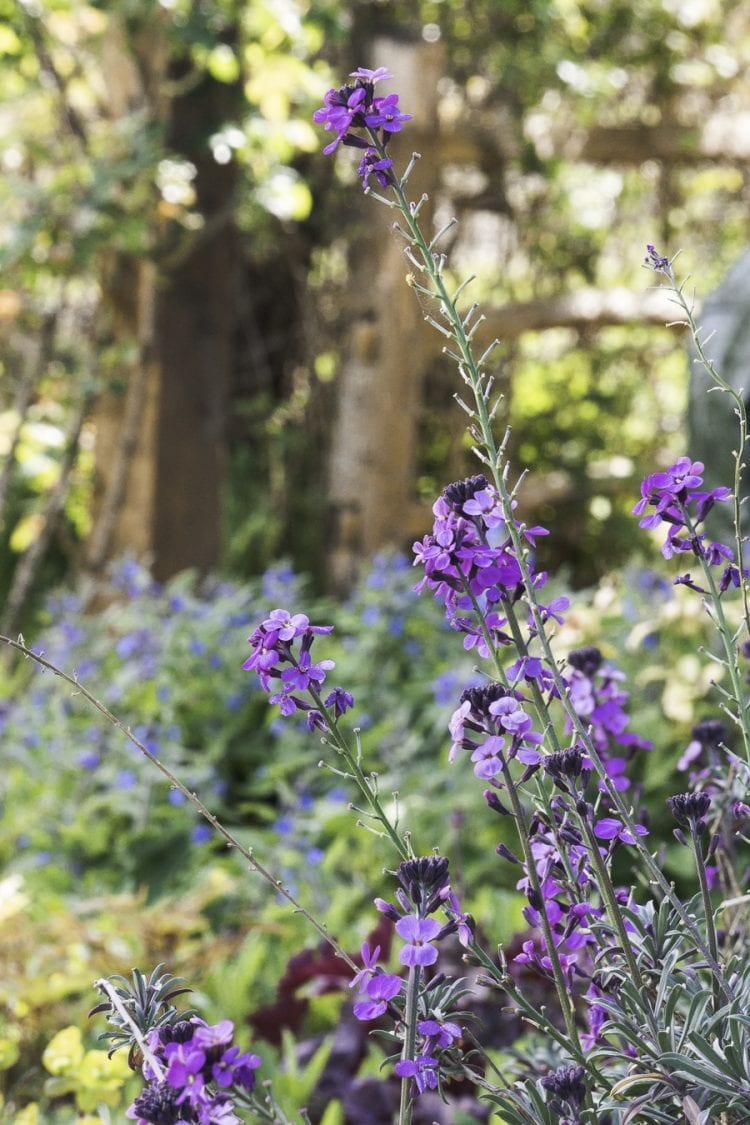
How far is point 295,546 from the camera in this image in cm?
630

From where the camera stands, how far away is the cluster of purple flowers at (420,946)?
947 millimetres

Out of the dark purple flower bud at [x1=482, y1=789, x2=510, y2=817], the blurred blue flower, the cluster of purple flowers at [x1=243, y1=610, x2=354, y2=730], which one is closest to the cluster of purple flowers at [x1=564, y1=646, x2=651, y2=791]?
the dark purple flower bud at [x1=482, y1=789, x2=510, y2=817]

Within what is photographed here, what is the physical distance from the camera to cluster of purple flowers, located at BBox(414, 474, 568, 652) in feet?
3.38

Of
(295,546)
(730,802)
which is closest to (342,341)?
(295,546)

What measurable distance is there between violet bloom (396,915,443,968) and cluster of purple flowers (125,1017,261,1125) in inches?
5.5

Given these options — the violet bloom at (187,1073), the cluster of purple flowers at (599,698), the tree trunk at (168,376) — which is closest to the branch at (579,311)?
the tree trunk at (168,376)

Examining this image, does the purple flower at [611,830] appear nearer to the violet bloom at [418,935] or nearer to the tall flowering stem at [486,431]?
the tall flowering stem at [486,431]

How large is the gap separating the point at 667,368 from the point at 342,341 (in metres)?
2.81

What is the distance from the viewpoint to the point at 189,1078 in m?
0.89

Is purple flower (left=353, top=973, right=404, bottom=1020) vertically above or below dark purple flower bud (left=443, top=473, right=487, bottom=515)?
below

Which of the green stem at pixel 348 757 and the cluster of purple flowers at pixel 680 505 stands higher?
the cluster of purple flowers at pixel 680 505

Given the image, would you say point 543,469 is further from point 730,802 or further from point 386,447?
point 730,802

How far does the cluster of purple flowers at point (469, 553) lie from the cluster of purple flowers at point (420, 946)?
7.5 inches

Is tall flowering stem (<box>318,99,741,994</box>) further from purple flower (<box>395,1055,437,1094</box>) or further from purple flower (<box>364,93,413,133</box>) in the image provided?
purple flower (<box>395,1055,437,1094</box>)
